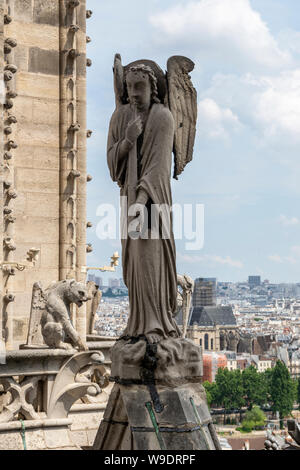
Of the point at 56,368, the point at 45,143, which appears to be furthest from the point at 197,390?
the point at 45,143

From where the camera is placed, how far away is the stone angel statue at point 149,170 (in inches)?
269

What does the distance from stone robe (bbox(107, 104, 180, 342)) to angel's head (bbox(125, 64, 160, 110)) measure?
68mm

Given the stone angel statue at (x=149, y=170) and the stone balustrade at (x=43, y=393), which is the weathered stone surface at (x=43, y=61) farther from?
the stone angel statue at (x=149, y=170)

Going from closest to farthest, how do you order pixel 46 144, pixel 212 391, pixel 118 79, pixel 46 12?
pixel 118 79
pixel 46 144
pixel 46 12
pixel 212 391

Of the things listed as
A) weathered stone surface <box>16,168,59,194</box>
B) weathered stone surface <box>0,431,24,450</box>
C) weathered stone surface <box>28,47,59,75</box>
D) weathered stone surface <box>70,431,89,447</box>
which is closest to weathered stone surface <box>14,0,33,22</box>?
weathered stone surface <box>28,47,59,75</box>

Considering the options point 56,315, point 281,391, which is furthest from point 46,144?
point 281,391

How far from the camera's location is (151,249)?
6.84 m

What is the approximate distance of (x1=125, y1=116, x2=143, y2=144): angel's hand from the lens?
6961 mm

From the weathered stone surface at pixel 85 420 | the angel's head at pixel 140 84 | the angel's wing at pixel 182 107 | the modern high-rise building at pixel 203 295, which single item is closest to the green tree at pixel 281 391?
the modern high-rise building at pixel 203 295

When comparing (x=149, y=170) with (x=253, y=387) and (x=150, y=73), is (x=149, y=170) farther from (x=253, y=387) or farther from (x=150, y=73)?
(x=253, y=387)

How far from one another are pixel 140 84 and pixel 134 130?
0.32m

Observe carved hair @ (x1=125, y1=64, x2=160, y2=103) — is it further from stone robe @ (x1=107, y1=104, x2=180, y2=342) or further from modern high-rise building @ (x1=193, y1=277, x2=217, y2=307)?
modern high-rise building @ (x1=193, y1=277, x2=217, y2=307)

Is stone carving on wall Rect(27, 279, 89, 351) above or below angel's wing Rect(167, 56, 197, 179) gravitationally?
below

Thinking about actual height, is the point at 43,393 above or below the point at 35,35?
below
